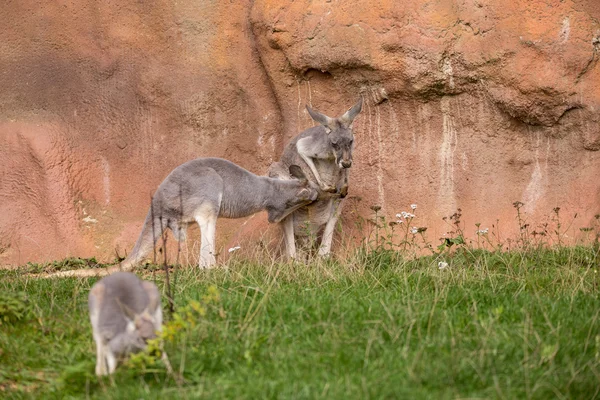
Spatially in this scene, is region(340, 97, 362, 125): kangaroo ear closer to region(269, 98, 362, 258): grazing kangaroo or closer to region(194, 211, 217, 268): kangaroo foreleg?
region(269, 98, 362, 258): grazing kangaroo

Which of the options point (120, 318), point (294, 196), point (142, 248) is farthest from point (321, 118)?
point (120, 318)

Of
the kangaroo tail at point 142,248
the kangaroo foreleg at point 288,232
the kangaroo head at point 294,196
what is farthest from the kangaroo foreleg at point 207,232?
the kangaroo foreleg at point 288,232

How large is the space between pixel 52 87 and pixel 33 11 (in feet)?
2.91

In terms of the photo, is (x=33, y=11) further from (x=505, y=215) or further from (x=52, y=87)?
(x=505, y=215)

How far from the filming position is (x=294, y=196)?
902cm

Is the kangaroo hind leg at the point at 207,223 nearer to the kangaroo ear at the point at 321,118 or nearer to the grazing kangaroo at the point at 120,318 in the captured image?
the kangaroo ear at the point at 321,118

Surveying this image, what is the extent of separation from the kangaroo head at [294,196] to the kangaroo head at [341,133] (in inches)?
15.8

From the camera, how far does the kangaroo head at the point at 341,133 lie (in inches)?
352

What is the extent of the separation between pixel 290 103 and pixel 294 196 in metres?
1.59

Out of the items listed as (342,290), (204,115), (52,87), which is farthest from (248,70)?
(342,290)

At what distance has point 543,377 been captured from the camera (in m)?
4.30

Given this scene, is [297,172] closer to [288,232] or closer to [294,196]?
[294,196]

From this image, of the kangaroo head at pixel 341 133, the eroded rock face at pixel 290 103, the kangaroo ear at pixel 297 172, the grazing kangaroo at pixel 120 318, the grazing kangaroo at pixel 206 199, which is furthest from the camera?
the eroded rock face at pixel 290 103

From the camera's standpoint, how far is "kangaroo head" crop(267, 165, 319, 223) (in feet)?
29.6
